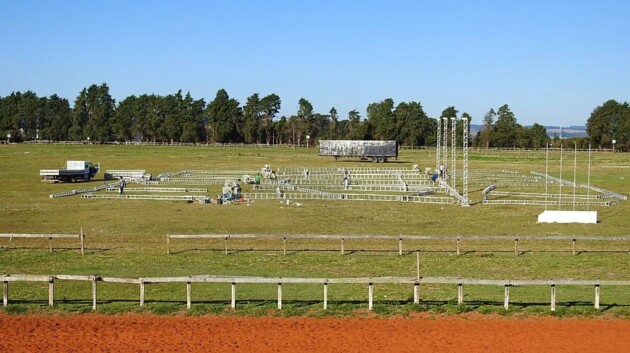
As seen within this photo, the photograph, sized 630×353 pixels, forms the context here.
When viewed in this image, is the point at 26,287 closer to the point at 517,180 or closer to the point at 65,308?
the point at 65,308

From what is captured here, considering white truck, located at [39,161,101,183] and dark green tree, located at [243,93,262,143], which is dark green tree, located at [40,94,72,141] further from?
white truck, located at [39,161,101,183]

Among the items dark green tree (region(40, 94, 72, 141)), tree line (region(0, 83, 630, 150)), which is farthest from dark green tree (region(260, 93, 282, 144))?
dark green tree (region(40, 94, 72, 141))

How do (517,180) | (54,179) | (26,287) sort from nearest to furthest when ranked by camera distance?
(26,287)
(54,179)
(517,180)

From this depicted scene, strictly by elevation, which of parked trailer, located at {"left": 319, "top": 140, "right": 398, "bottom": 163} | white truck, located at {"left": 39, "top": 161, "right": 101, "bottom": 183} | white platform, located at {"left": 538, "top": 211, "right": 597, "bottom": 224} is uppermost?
parked trailer, located at {"left": 319, "top": 140, "right": 398, "bottom": 163}

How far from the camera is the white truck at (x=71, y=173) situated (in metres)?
66.9

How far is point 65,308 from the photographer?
20.1 metres

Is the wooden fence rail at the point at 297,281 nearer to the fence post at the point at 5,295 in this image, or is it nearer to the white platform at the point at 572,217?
the fence post at the point at 5,295

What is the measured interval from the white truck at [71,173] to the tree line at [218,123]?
9740 centimetres

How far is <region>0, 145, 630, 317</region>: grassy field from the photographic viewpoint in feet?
68.8

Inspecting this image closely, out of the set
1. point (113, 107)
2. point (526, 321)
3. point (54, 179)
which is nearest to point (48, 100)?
point (113, 107)

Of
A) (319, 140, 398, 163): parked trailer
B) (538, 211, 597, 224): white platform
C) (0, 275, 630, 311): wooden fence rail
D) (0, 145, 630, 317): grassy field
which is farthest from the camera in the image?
(319, 140, 398, 163): parked trailer

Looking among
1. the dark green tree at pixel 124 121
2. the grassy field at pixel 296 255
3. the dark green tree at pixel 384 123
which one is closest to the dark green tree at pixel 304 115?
the dark green tree at pixel 384 123

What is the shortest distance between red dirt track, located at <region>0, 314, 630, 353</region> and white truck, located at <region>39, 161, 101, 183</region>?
165 feet

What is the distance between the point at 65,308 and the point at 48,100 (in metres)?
178
